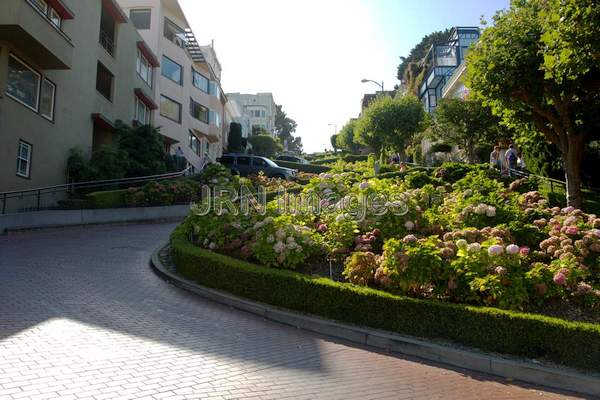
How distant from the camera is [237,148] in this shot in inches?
2352

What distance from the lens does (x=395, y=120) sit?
43500 millimetres

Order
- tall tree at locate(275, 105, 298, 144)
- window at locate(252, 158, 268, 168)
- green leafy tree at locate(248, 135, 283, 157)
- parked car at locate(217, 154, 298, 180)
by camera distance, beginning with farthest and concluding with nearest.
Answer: tall tree at locate(275, 105, 298, 144), green leafy tree at locate(248, 135, 283, 157), window at locate(252, 158, 268, 168), parked car at locate(217, 154, 298, 180)

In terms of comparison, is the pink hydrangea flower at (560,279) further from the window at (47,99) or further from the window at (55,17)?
the window at (55,17)

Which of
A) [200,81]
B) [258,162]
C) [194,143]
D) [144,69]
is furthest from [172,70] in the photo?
[258,162]

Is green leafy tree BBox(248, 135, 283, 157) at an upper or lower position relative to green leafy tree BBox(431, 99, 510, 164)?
upper

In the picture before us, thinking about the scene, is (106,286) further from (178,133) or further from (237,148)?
(237,148)

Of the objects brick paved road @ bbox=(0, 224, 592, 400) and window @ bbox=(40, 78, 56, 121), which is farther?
window @ bbox=(40, 78, 56, 121)

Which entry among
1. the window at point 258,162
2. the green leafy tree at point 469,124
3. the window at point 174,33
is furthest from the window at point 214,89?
the green leafy tree at point 469,124

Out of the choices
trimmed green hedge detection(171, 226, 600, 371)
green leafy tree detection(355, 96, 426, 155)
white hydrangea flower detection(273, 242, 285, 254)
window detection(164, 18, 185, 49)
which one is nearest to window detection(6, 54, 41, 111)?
trimmed green hedge detection(171, 226, 600, 371)

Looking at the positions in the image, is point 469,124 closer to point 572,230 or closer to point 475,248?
point 572,230

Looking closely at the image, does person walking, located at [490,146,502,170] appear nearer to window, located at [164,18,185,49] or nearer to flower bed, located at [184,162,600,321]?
flower bed, located at [184,162,600,321]

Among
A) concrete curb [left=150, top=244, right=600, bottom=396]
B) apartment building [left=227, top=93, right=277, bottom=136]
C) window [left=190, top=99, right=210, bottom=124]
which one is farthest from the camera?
apartment building [left=227, top=93, right=277, bottom=136]

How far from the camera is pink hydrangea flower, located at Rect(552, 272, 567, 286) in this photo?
694 cm

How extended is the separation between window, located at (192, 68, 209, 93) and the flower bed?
33499 millimetres
